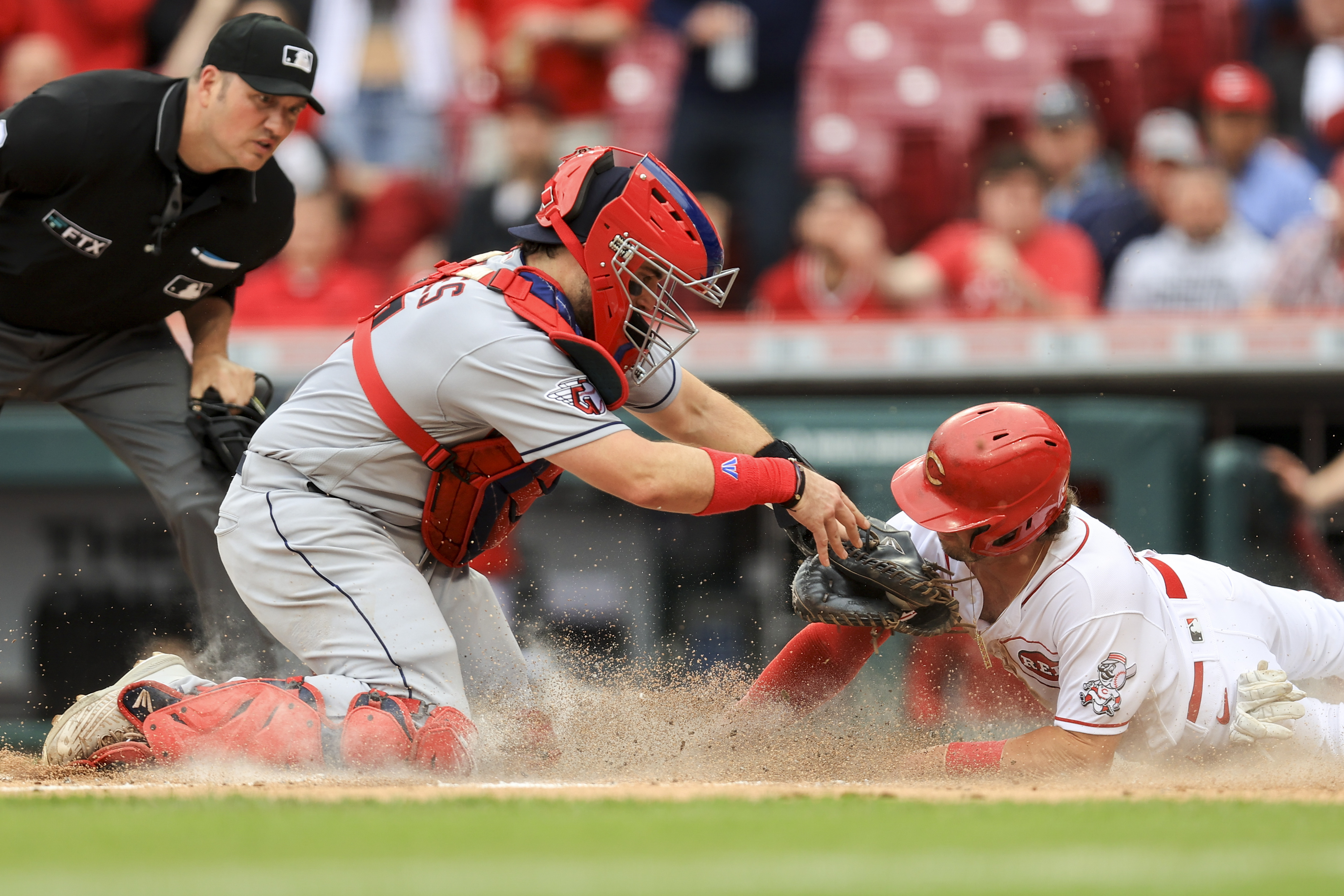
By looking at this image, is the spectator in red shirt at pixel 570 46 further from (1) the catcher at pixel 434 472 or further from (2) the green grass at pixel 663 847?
(2) the green grass at pixel 663 847

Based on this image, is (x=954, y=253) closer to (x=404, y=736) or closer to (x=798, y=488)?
(x=798, y=488)

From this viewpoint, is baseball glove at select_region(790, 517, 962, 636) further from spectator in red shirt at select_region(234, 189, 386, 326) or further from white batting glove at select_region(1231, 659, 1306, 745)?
spectator in red shirt at select_region(234, 189, 386, 326)

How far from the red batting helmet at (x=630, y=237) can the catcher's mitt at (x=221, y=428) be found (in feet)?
4.25

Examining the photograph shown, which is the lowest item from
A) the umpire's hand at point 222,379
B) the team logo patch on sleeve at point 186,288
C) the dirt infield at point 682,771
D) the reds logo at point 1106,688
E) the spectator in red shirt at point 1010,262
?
the dirt infield at point 682,771

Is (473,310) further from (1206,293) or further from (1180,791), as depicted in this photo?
(1206,293)

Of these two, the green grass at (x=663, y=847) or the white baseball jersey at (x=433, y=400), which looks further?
the white baseball jersey at (x=433, y=400)

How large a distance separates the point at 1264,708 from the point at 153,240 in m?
3.66

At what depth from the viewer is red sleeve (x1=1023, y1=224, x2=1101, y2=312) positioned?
7.69 meters

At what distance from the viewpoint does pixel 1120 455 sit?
632cm

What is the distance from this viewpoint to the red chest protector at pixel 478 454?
393 centimetres

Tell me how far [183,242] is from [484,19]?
5.86m

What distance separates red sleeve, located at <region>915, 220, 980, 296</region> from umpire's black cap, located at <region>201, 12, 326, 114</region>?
13.9 feet

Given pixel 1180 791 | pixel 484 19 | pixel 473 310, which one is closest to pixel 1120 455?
pixel 1180 791

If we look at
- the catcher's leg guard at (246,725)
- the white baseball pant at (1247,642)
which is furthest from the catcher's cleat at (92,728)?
the white baseball pant at (1247,642)
